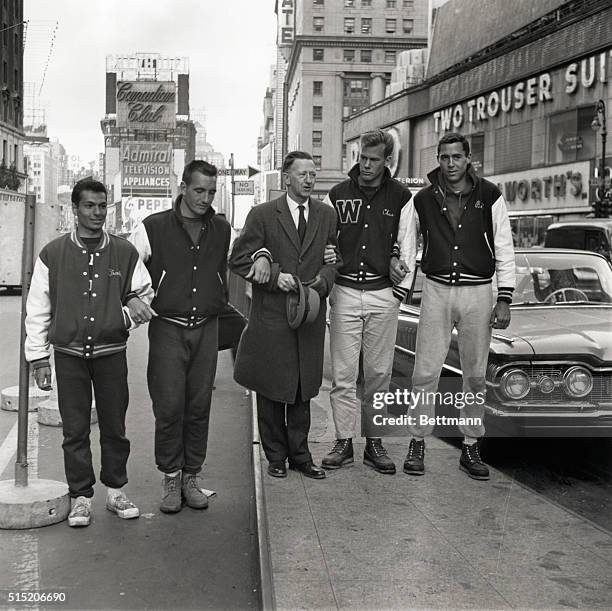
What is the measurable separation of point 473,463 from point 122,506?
85.4 inches

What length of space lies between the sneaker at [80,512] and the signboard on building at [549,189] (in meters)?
31.5

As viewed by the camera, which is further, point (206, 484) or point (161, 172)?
point (161, 172)

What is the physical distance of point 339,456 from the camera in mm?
5758

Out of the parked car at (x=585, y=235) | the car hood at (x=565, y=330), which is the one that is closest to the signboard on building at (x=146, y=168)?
the parked car at (x=585, y=235)

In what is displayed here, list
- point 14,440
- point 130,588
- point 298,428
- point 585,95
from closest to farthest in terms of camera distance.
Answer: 1. point 130,588
2. point 298,428
3. point 14,440
4. point 585,95

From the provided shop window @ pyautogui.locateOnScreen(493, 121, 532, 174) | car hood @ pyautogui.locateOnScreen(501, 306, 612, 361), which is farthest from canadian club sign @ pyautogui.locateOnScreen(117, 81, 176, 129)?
car hood @ pyautogui.locateOnScreen(501, 306, 612, 361)

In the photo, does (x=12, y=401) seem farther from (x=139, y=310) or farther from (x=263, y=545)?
(x=263, y=545)

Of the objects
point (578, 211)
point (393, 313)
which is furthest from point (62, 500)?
point (578, 211)

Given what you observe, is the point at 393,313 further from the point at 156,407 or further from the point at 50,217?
the point at 50,217

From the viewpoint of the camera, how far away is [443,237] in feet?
18.3

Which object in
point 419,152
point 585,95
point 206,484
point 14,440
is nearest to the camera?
point 206,484

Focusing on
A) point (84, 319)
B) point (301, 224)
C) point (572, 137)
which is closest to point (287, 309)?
point (301, 224)

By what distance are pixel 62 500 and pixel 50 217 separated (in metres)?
1.76

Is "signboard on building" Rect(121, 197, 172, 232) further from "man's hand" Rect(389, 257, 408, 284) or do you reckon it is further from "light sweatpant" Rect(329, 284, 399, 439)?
"man's hand" Rect(389, 257, 408, 284)
